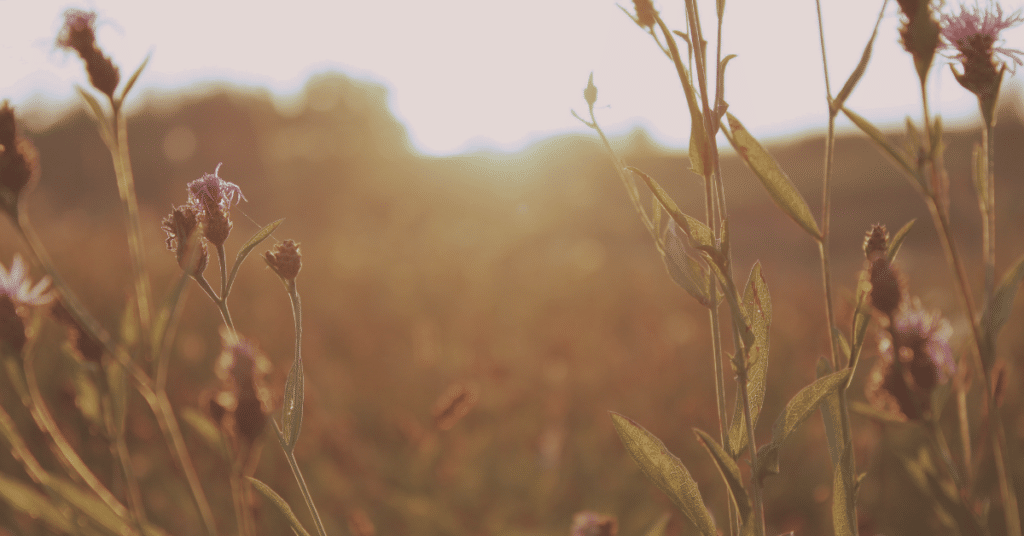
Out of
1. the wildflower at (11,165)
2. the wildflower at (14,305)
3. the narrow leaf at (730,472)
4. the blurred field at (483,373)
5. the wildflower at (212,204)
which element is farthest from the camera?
the blurred field at (483,373)

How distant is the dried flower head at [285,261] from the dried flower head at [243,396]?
32 centimetres

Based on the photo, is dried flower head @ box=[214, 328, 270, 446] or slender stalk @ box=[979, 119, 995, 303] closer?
slender stalk @ box=[979, 119, 995, 303]

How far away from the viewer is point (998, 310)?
2.09ft

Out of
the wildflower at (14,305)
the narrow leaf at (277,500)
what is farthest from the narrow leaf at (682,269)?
the wildflower at (14,305)

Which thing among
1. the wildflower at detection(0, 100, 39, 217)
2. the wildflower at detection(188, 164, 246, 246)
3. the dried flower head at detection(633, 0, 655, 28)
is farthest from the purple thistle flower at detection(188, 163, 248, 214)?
the dried flower head at detection(633, 0, 655, 28)

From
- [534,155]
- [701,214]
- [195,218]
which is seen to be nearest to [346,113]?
[534,155]

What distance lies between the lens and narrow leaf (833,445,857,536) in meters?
0.51

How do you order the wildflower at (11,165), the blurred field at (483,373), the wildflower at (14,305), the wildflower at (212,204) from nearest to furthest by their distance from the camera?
the wildflower at (212,204)
the wildflower at (11,165)
the wildflower at (14,305)
the blurred field at (483,373)

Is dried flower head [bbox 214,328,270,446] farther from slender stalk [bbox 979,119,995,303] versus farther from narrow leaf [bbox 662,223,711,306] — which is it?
slender stalk [bbox 979,119,995,303]

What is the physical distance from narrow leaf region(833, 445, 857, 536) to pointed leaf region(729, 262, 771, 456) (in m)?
0.07

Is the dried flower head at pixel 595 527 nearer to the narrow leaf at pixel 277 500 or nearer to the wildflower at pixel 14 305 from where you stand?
the narrow leaf at pixel 277 500

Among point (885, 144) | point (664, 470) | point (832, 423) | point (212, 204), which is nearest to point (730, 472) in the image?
point (664, 470)

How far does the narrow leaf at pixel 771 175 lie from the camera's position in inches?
21.1

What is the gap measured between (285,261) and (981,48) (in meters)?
0.63
